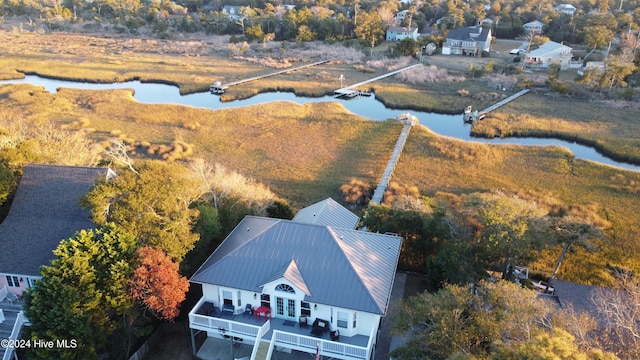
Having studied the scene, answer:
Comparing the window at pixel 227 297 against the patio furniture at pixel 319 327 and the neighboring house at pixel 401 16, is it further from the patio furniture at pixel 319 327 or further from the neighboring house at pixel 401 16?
the neighboring house at pixel 401 16

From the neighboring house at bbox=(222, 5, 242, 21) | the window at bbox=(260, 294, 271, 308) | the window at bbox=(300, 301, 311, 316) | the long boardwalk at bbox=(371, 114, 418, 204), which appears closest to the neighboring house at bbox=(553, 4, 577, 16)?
the long boardwalk at bbox=(371, 114, 418, 204)

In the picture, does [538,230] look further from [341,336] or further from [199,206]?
[199,206]

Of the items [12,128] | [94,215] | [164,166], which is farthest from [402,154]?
[12,128]

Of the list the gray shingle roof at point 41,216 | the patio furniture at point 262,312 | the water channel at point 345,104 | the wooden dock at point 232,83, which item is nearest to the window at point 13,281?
the gray shingle roof at point 41,216

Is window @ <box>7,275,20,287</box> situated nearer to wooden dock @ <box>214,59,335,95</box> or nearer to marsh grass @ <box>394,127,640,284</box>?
marsh grass @ <box>394,127,640,284</box>

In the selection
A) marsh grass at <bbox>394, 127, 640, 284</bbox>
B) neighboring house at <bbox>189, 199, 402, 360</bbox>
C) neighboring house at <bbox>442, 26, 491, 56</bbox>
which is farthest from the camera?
neighboring house at <bbox>442, 26, 491, 56</bbox>

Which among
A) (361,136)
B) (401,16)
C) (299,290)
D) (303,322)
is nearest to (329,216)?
(299,290)
